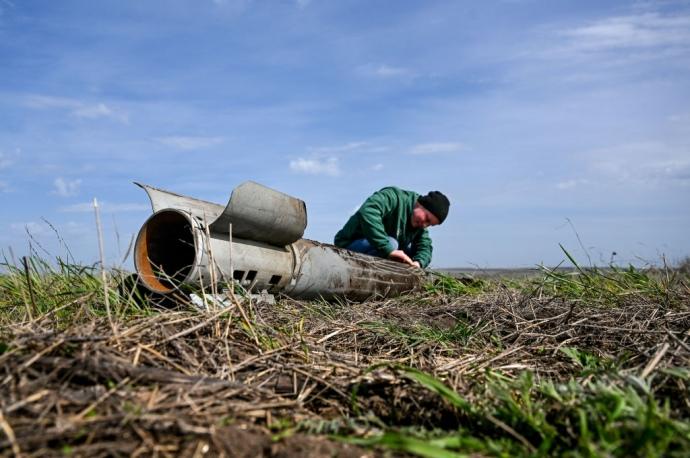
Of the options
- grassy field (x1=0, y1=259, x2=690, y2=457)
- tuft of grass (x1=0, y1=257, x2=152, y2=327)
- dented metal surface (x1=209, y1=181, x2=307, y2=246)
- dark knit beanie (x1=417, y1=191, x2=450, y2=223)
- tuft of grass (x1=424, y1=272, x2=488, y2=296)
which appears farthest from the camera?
dark knit beanie (x1=417, y1=191, x2=450, y2=223)

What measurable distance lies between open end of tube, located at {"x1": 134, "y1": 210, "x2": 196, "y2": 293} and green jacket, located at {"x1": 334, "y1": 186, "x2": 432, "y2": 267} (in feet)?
7.77

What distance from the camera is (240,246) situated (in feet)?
11.3

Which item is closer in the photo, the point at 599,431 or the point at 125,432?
the point at 125,432

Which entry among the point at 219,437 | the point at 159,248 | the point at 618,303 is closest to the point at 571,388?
the point at 219,437

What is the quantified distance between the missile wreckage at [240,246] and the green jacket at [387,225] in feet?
4.74

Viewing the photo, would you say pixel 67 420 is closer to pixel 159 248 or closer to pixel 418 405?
pixel 418 405

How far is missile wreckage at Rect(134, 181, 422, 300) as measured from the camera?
10.6ft

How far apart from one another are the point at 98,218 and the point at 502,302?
257 centimetres

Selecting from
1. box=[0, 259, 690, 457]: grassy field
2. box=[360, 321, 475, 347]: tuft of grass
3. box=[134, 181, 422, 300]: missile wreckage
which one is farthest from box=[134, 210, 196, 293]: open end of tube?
box=[360, 321, 475, 347]: tuft of grass

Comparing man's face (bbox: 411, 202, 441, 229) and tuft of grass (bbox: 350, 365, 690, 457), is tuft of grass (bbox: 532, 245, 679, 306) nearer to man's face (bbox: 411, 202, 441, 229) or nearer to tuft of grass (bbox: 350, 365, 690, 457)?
man's face (bbox: 411, 202, 441, 229)

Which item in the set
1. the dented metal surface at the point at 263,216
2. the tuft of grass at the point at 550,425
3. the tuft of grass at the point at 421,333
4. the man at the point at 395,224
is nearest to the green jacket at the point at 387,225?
the man at the point at 395,224

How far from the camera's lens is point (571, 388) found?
5.87 ft

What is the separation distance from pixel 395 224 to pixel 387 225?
9 cm

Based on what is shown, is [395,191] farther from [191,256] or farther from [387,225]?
[191,256]
